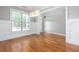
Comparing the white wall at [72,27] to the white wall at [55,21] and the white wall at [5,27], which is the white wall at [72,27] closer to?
the white wall at [55,21]

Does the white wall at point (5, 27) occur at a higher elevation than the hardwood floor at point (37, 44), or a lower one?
higher

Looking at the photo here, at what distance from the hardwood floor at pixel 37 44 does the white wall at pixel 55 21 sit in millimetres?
94

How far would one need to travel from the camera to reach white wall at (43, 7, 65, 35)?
4.27 feet

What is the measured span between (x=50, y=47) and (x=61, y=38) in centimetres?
22

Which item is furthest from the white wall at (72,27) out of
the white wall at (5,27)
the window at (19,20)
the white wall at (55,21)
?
the white wall at (5,27)

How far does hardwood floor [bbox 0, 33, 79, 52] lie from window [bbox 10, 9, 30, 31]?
18 cm

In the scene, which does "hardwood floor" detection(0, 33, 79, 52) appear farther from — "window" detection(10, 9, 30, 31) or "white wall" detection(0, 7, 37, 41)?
"window" detection(10, 9, 30, 31)

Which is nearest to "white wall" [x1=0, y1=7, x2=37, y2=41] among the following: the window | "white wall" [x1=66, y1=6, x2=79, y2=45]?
the window

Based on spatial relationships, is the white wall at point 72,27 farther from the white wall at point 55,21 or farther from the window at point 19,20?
the window at point 19,20

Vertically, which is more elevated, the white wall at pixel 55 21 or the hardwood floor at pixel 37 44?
the white wall at pixel 55 21

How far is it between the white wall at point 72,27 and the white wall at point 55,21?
0.09 meters

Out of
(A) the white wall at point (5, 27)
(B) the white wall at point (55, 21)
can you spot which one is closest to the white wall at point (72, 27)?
A: (B) the white wall at point (55, 21)

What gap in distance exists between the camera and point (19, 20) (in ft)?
4.30

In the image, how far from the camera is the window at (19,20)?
1290 mm
